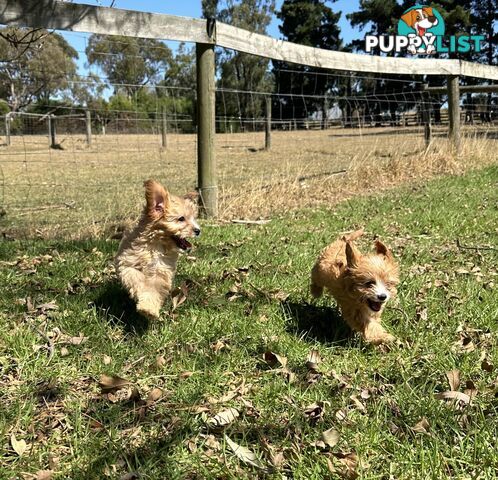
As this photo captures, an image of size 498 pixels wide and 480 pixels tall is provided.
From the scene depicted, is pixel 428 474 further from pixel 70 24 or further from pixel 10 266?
pixel 70 24

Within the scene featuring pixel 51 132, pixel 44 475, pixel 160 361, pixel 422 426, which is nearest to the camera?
pixel 44 475

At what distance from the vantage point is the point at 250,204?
755cm

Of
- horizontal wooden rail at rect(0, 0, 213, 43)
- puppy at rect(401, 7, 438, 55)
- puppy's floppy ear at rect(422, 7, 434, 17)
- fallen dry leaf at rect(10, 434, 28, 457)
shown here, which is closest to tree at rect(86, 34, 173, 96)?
horizontal wooden rail at rect(0, 0, 213, 43)

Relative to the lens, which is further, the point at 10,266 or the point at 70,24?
the point at 70,24

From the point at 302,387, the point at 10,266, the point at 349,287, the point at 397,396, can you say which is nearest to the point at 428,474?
the point at 397,396

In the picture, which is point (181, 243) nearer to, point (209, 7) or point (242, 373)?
point (242, 373)

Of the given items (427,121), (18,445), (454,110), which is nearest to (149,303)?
(18,445)

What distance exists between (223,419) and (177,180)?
31.0ft

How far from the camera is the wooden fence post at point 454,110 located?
11871mm

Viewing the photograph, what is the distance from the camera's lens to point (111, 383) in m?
2.63

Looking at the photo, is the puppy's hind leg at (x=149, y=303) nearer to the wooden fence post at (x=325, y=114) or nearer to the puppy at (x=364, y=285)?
the puppy at (x=364, y=285)

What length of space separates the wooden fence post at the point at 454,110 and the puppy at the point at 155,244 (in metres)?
10.0

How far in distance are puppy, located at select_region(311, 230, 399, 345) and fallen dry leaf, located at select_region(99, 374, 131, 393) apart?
1.40 m

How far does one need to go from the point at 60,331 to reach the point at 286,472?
1.82 metres
